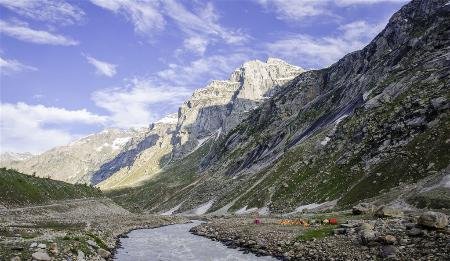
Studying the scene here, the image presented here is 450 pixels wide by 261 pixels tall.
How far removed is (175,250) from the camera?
60281 mm

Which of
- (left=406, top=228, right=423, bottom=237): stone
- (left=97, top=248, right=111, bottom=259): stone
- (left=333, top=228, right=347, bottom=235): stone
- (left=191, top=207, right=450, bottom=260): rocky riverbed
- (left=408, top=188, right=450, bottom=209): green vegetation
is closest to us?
(left=191, top=207, right=450, bottom=260): rocky riverbed

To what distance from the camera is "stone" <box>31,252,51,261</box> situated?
36.3 meters

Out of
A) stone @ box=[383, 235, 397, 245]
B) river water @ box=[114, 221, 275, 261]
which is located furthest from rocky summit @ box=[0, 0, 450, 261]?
river water @ box=[114, 221, 275, 261]

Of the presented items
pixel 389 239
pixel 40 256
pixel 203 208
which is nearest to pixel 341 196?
pixel 389 239

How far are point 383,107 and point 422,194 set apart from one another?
6821 centimetres

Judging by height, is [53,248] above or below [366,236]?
above

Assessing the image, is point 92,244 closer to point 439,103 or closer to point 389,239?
point 389,239

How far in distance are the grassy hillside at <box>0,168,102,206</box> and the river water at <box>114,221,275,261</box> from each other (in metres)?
31.5

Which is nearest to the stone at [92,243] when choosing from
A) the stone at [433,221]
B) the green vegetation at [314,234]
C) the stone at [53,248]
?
the stone at [53,248]

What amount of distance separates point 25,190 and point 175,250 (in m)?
56.8

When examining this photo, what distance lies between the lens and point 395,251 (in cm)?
3959

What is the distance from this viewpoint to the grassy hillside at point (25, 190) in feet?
304

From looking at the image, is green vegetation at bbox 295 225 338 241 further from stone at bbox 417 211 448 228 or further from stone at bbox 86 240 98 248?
stone at bbox 86 240 98 248

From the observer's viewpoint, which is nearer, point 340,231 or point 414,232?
point 414,232
